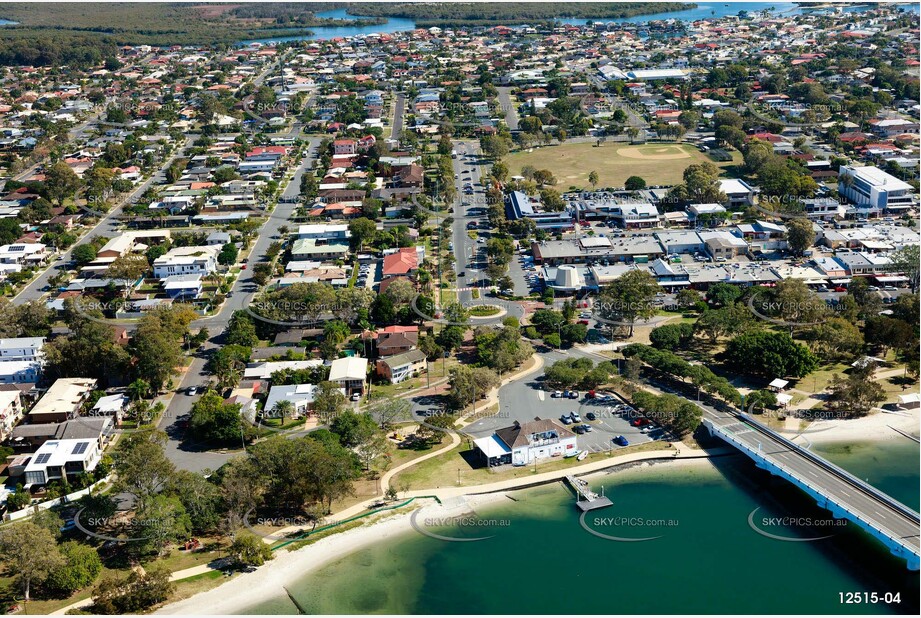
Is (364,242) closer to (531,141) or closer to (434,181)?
(434,181)

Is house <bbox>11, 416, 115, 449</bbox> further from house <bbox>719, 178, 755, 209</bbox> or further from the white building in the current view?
house <bbox>719, 178, 755, 209</bbox>

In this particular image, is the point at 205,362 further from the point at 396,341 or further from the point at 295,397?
the point at 396,341

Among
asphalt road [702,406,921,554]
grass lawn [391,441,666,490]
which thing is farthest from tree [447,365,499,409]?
asphalt road [702,406,921,554]

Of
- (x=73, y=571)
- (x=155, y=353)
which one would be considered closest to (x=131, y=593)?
(x=73, y=571)

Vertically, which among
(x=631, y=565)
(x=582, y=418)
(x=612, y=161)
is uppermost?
(x=612, y=161)

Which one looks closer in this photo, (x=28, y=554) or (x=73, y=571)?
(x=28, y=554)

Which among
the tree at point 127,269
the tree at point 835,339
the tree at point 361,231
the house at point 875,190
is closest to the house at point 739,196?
the house at point 875,190
